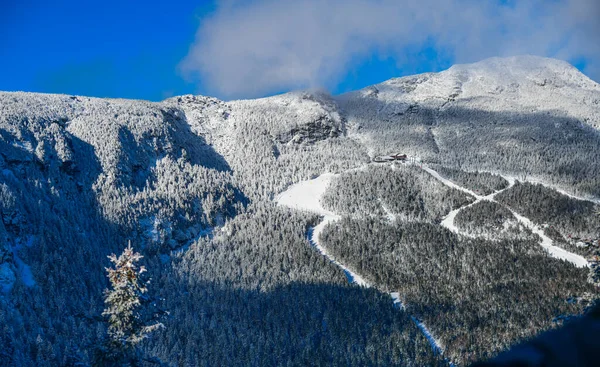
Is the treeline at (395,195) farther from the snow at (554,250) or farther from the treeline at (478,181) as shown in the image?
the snow at (554,250)

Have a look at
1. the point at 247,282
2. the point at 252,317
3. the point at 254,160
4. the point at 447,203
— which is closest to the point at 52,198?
the point at 247,282

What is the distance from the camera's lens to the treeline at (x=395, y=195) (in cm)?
15200

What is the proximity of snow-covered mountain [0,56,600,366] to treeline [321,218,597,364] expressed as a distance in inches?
20.2

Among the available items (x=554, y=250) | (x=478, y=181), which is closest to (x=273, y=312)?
(x=554, y=250)

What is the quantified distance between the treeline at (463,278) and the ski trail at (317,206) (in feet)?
6.36

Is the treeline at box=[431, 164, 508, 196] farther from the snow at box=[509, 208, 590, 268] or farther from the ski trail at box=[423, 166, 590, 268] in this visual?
the snow at box=[509, 208, 590, 268]

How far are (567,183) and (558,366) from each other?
192 meters

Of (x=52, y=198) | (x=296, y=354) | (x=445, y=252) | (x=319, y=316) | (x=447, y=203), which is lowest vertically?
(x=296, y=354)

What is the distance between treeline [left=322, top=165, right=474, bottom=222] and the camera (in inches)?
5984

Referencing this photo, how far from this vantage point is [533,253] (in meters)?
118

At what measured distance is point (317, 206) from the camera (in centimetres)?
16075

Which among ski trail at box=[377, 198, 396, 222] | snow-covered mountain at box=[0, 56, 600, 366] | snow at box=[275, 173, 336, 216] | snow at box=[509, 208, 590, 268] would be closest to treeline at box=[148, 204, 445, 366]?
snow-covered mountain at box=[0, 56, 600, 366]

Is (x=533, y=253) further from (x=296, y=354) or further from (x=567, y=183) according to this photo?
(x=296, y=354)

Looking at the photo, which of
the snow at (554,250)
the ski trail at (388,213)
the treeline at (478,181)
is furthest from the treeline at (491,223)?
the ski trail at (388,213)
